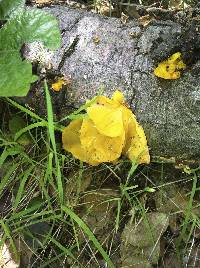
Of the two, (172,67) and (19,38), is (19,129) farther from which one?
(172,67)

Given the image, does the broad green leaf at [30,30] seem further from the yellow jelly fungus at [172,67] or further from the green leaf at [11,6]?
the yellow jelly fungus at [172,67]

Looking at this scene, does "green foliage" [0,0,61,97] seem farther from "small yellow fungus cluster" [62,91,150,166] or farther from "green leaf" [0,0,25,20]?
"small yellow fungus cluster" [62,91,150,166]

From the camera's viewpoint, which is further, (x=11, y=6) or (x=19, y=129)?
(x=19, y=129)

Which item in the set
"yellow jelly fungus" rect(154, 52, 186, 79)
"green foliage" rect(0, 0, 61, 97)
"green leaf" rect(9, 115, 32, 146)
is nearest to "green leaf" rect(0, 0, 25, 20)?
"green foliage" rect(0, 0, 61, 97)

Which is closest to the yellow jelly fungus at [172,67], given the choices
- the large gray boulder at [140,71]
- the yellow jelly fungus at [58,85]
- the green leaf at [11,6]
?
the large gray boulder at [140,71]

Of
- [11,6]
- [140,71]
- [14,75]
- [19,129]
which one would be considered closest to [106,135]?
[140,71]

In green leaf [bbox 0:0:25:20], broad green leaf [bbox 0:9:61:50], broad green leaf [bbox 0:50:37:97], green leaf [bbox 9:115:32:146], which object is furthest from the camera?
green leaf [bbox 9:115:32:146]
